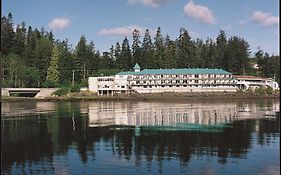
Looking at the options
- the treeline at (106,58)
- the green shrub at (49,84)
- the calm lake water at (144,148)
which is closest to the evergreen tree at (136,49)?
the treeline at (106,58)

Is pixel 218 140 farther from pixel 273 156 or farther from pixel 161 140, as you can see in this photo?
pixel 273 156

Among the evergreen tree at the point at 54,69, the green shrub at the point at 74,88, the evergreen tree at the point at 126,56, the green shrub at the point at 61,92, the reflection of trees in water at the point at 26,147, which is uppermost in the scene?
the evergreen tree at the point at 126,56

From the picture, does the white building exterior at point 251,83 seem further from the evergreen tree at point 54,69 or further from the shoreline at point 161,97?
the evergreen tree at point 54,69

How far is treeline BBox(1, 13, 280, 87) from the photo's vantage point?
78500 millimetres

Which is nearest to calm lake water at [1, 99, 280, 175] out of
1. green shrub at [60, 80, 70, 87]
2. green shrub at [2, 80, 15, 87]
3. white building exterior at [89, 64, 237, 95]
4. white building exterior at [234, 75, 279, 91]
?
white building exterior at [89, 64, 237, 95]

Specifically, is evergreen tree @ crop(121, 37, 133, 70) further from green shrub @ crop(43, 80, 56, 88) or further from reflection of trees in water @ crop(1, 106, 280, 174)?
reflection of trees in water @ crop(1, 106, 280, 174)

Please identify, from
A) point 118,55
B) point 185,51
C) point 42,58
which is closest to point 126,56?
point 118,55

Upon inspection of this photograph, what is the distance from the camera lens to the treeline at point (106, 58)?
7850 centimetres

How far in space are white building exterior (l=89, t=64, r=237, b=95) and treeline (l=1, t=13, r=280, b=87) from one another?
6946 millimetres

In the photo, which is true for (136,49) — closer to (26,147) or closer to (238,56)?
(238,56)

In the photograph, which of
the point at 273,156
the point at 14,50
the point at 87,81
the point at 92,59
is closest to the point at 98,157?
the point at 273,156

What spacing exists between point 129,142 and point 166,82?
56502mm

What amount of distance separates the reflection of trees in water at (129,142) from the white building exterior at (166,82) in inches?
1910

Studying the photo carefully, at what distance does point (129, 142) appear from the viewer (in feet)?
62.4
